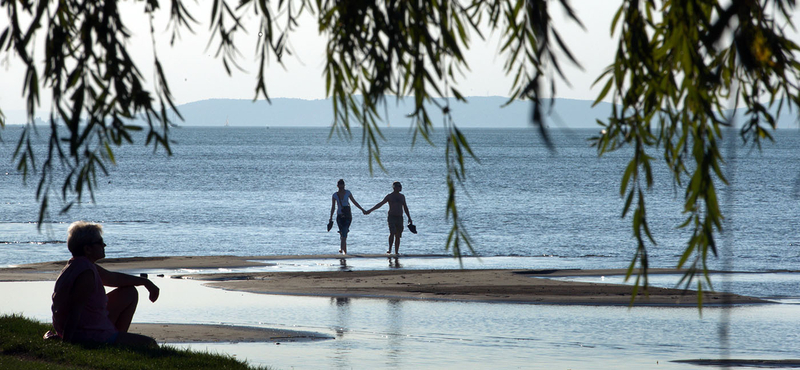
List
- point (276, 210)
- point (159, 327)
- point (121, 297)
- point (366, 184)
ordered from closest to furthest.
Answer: point (121, 297), point (159, 327), point (276, 210), point (366, 184)

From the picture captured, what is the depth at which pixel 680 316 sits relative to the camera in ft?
47.2

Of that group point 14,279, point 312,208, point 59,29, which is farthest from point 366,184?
point 59,29

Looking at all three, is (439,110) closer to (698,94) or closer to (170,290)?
(698,94)

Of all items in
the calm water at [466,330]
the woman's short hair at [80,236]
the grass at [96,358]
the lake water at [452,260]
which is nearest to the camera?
the woman's short hair at [80,236]

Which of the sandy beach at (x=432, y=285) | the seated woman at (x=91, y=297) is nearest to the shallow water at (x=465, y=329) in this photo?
the sandy beach at (x=432, y=285)

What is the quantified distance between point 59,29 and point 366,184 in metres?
81.3

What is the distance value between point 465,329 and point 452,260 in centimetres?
1312

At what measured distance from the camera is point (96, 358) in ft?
24.6

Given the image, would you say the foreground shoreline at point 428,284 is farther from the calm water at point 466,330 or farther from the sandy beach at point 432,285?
the calm water at point 466,330

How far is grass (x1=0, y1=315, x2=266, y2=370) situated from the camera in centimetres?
750

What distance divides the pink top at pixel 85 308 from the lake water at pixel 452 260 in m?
1.57

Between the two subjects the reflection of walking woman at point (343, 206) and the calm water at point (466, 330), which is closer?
the calm water at point (466, 330)

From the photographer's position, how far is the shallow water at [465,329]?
10.2m

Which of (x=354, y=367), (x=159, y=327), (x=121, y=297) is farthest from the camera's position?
(x=159, y=327)
